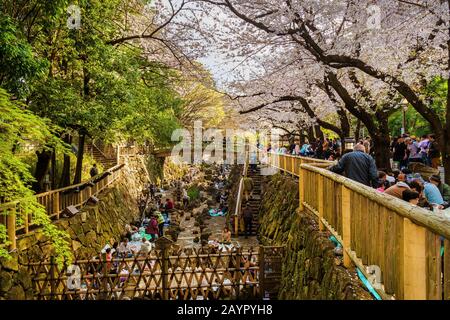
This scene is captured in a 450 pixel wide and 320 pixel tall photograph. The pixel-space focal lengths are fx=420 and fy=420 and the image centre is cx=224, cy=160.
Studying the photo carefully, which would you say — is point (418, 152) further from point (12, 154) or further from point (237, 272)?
point (12, 154)

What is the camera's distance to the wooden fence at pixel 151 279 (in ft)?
32.8

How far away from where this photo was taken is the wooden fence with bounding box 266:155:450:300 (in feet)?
9.04

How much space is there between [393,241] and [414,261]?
43 centimetres

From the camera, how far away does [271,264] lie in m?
10.8

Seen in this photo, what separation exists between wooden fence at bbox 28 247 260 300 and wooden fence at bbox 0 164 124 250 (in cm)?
108

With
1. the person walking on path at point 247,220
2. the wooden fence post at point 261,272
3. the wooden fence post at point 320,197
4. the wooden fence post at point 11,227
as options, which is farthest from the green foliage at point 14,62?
the person walking on path at point 247,220

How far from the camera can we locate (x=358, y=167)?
277 inches

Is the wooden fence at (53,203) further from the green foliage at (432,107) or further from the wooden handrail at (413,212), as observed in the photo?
the green foliage at (432,107)

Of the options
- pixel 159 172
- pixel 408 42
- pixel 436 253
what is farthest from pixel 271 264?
pixel 159 172

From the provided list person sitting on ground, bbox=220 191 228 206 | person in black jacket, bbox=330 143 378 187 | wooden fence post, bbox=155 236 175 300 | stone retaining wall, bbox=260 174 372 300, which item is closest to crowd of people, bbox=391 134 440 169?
stone retaining wall, bbox=260 174 372 300

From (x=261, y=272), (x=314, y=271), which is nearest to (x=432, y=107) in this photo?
(x=261, y=272)

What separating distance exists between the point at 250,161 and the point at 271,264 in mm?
21707

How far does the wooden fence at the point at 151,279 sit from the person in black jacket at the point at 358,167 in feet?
14.9
